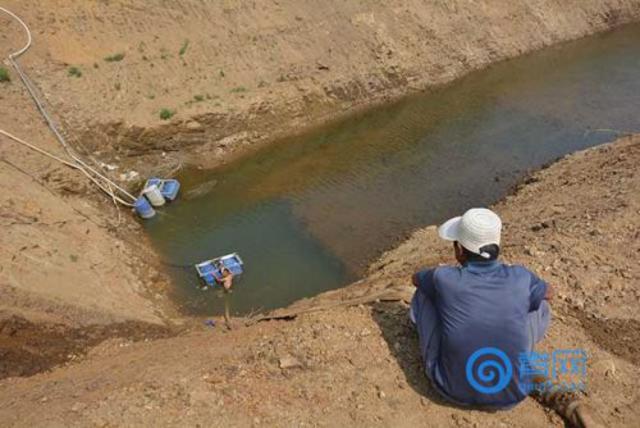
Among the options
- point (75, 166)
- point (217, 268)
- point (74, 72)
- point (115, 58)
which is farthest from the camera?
point (115, 58)

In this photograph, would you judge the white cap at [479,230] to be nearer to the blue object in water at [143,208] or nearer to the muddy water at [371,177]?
the muddy water at [371,177]

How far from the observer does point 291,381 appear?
4.58 m

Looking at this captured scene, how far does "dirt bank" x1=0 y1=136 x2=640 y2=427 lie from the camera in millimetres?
4250

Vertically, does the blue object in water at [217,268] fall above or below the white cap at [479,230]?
below

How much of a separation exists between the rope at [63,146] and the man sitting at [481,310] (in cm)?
846

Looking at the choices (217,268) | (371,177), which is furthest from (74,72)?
Answer: (371,177)

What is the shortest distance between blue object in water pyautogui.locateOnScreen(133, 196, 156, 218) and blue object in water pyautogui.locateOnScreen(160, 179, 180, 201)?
478mm

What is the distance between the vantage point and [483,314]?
3625mm

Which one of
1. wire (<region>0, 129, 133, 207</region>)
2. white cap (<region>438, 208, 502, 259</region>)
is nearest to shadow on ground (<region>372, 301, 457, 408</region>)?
white cap (<region>438, 208, 502, 259</region>)

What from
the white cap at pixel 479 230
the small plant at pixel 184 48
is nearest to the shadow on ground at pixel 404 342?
the white cap at pixel 479 230

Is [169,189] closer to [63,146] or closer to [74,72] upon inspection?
[63,146]

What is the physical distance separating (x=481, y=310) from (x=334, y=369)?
1646 millimetres

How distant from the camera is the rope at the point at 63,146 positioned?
10547 mm

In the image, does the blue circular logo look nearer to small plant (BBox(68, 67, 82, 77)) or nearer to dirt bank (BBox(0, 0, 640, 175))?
dirt bank (BBox(0, 0, 640, 175))
